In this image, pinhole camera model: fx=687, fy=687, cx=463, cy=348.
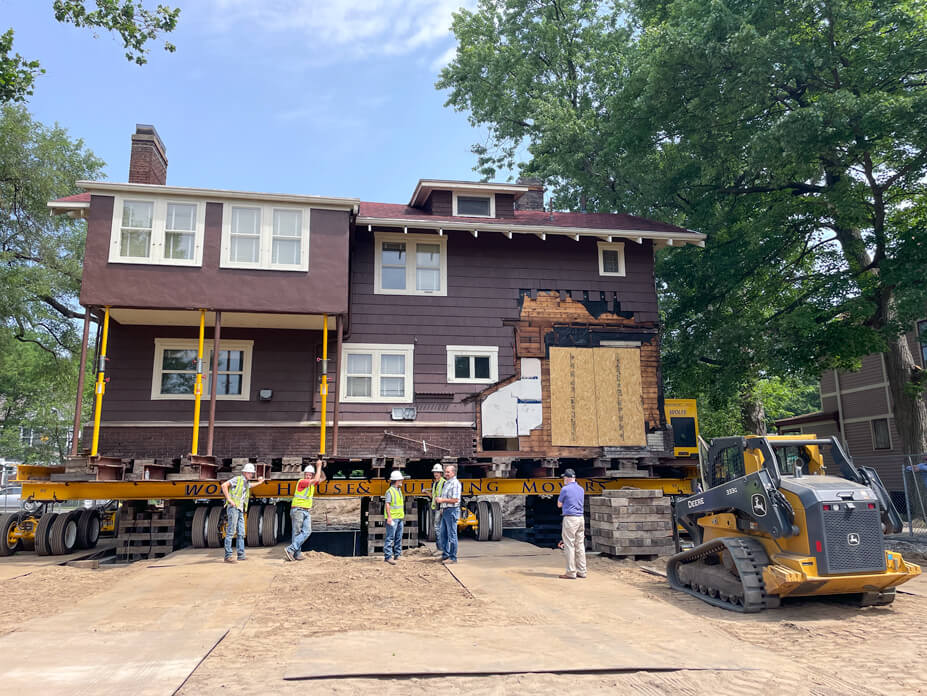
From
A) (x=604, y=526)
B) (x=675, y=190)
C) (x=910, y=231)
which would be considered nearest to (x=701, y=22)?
(x=675, y=190)

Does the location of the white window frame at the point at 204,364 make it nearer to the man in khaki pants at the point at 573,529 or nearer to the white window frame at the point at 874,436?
the man in khaki pants at the point at 573,529

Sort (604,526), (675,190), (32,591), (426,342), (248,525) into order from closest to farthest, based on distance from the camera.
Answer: (32,591)
(604,526)
(248,525)
(426,342)
(675,190)

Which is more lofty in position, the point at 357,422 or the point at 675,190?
the point at 675,190

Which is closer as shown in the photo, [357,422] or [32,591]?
[32,591]

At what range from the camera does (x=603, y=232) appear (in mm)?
18641

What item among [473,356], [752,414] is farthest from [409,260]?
[752,414]

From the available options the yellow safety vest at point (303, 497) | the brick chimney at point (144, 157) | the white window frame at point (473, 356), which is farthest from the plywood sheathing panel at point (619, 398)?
the brick chimney at point (144, 157)

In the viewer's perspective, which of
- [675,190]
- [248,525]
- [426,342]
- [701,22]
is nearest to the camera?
[248,525]

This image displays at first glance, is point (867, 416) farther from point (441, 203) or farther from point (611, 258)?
point (441, 203)

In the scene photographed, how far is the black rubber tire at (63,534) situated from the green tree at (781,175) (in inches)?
738

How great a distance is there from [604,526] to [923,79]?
1560cm

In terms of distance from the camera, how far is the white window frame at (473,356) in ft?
58.7

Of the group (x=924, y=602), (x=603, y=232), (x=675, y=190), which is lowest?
(x=924, y=602)

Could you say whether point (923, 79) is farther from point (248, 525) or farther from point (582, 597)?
point (248, 525)
